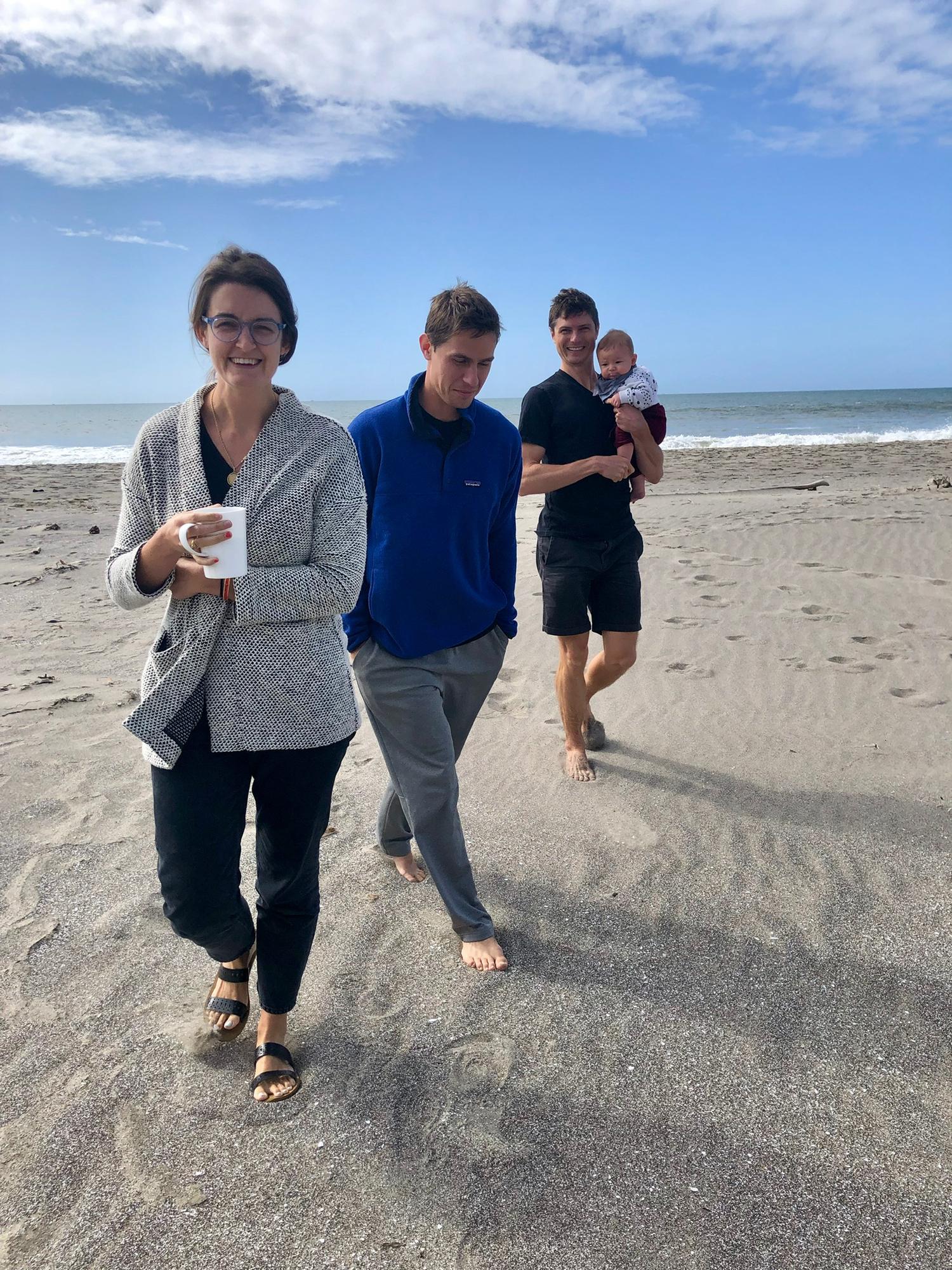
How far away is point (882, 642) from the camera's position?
5949 millimetres

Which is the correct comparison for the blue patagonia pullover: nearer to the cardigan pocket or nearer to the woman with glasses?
the woman with glasses

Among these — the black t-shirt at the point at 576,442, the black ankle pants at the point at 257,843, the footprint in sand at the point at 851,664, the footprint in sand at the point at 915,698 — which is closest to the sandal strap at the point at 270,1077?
the black ankle pants at the point at 257,843

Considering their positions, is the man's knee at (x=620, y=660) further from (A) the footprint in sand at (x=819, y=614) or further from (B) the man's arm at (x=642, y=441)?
(A) the footprint in sand at (x=819, y=614)

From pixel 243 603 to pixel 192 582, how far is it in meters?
0.13

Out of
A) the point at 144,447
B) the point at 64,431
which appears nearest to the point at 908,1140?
the point at 144,447

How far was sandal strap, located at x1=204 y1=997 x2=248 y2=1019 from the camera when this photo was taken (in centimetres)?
256

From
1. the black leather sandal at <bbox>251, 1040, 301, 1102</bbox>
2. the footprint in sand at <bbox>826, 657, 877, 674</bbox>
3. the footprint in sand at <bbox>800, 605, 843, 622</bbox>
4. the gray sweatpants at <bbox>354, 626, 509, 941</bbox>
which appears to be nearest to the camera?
the black leather sandal at <bbox>251, 1040, 301, 1102</bbox>

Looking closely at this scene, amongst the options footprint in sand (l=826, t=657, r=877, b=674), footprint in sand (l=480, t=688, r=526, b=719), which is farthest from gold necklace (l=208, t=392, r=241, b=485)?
footprint in sand (l=826, t=657, r=877, b=674)

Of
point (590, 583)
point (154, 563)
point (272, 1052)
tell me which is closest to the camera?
point (154, 563)

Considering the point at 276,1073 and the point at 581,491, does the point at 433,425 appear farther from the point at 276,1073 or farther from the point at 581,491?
the point at 276,1073

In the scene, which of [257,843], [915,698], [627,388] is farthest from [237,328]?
[915,698]

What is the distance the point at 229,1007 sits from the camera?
2.56 meters

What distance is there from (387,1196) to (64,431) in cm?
4341

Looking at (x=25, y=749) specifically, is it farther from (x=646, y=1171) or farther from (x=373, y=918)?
(x=646, y=1171)
